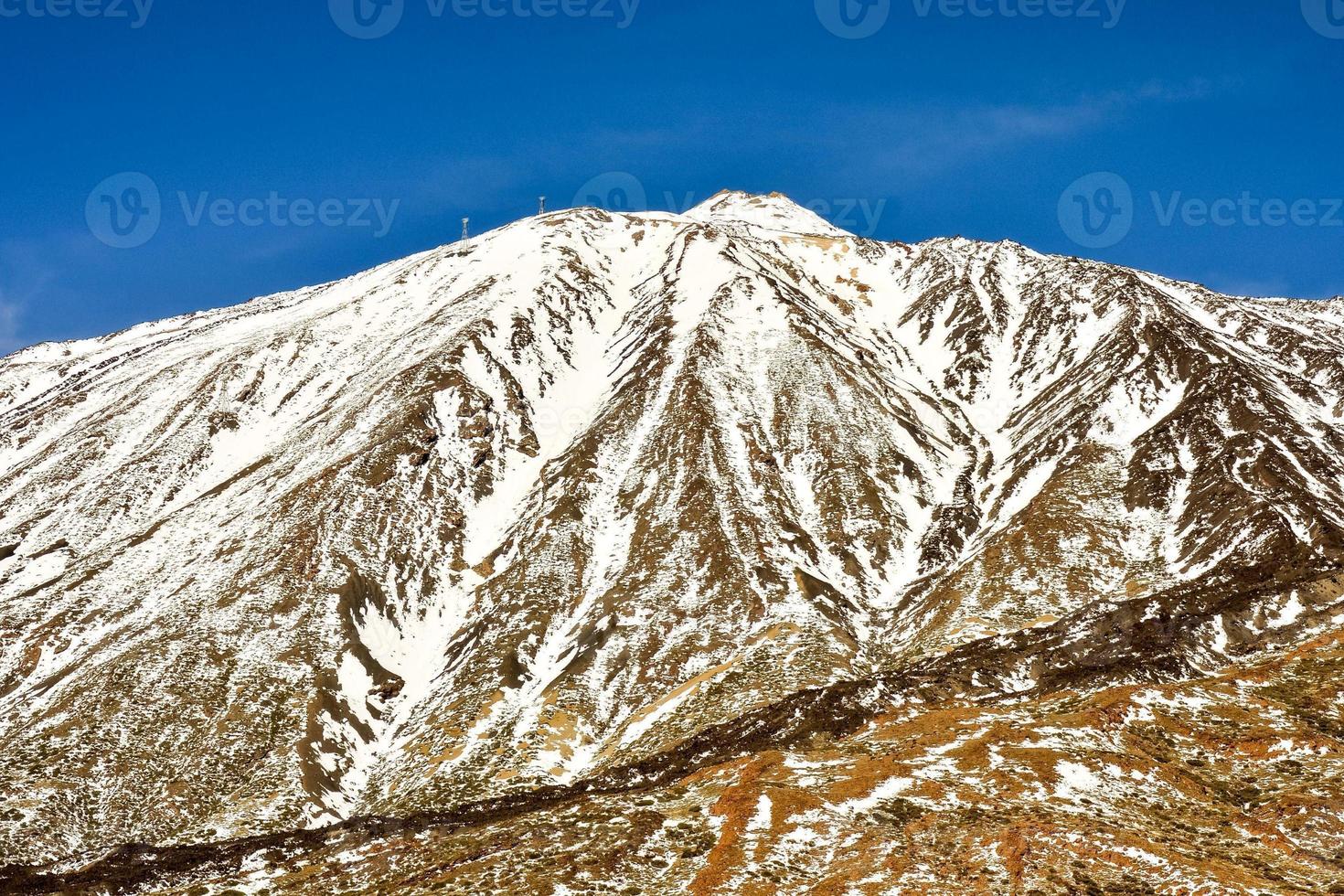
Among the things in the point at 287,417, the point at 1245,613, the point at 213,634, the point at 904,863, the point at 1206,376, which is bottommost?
the point at 904,863

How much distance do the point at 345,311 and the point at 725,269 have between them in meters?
75.3

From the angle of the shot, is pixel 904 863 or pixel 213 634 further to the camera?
pixel 213 634

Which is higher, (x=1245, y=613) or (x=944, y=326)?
(x=944, y=326)

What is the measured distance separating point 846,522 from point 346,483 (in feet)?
A: 204

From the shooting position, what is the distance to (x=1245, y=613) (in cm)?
5169

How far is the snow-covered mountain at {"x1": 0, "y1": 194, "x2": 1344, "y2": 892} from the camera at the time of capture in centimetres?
5441

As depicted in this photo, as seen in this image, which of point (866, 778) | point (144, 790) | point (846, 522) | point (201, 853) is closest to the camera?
point (866, 778)

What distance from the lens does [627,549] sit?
10706cm

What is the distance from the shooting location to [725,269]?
180500 mm

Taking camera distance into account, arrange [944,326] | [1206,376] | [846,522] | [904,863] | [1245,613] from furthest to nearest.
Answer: [944,326] → [1206,376] → [846,522] → [1245,613] → [904,863]

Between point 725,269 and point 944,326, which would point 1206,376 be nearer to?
point 944,326

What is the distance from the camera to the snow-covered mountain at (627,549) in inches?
2142

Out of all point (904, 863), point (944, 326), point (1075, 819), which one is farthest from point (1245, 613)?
point (944, 326)

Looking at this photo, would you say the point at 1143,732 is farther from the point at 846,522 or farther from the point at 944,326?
the point at 944,326
